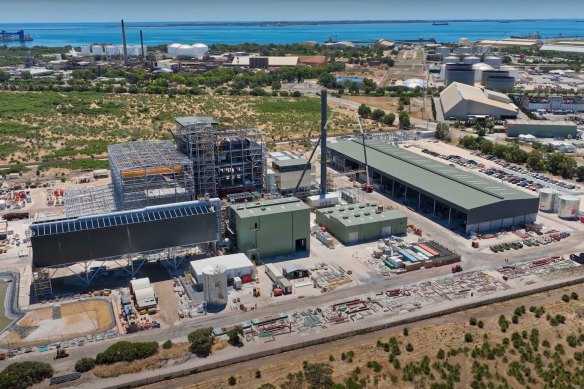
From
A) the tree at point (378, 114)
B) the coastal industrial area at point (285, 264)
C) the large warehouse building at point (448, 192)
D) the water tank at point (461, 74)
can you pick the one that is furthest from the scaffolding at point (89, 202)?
the water tank at point (461, 74)

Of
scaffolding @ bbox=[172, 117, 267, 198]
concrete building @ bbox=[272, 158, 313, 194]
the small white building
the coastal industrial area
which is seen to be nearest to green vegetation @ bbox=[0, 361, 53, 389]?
the coastal industrial area

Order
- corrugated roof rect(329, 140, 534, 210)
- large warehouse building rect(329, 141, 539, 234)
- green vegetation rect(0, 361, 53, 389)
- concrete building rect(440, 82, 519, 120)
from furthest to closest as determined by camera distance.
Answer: concrete building rect(440, 82, 519, 120)
corrugated roof rect(329, 140, 534, 210)
large warehouse building rect(329, 141, 539, 234)
green vegetation rect(0, 361, 53, 389)

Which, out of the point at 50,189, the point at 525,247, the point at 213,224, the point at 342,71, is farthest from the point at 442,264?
the point at 342,71

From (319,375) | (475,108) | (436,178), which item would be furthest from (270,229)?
(475,108)

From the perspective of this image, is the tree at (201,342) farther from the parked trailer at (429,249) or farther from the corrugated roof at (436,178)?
the corrugated roof at (436,178)

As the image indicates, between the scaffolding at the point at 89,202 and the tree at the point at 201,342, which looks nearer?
the tree at the point at 201,342

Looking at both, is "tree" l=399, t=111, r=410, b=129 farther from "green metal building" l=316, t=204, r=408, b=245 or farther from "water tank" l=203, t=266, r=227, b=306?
"water tank" l=203, t=266, r=227, b=306

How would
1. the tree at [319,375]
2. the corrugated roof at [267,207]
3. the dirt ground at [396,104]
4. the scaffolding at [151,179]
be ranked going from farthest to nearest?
1. the dirt ground at [396,104]
2. the scaffolding at [151,179]
3. the corrugated roof at [267,207]
4. the tree at [319,375]
